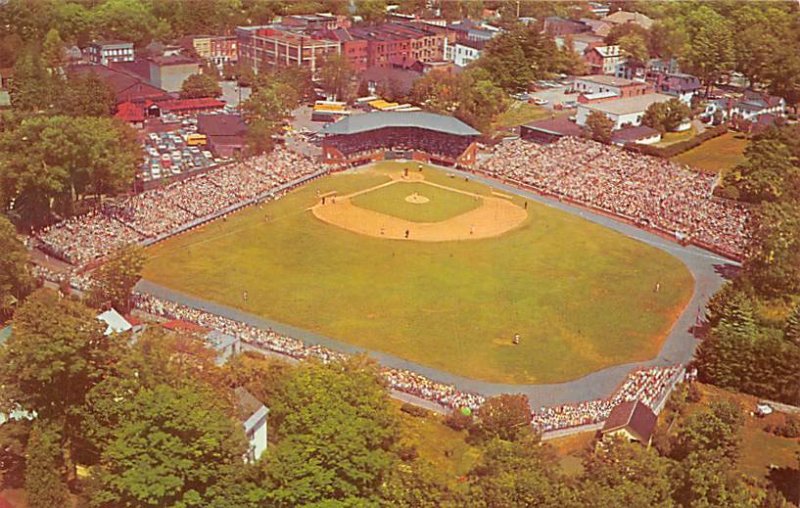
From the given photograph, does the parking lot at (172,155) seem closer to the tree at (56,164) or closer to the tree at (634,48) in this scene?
the tree at (56,164)

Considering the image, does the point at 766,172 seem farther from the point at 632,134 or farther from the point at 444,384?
the point at 444,384

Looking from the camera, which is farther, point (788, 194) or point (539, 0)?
point (539, 0)

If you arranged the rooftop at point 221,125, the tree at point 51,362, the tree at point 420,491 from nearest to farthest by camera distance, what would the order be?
the tree at point 420,491 < the tree at point 51,362 < the rooftop at point 221,125

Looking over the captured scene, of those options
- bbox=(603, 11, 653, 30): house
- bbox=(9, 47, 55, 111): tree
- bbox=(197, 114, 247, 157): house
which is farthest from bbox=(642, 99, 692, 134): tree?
bbox=(9, 47, 55, 111): tree

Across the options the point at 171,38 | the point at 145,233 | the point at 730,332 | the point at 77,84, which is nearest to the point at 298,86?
the point at 77,84

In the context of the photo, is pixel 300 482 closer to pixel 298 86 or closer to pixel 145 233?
pixel 145 233

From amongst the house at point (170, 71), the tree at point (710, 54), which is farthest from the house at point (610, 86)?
the house at point (170, 71)

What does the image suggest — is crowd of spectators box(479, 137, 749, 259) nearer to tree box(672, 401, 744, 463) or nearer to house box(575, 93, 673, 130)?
house box(575, 93, 673, 130)
